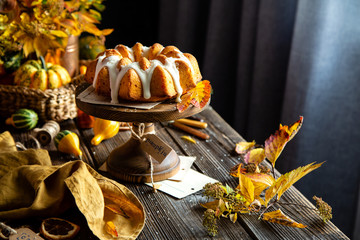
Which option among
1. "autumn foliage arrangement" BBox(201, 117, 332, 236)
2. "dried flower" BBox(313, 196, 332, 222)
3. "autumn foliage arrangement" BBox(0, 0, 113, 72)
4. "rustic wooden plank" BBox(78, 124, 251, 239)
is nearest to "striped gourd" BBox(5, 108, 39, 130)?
"autumn foliage arrangement" BBox(0, 0, 113, 72)

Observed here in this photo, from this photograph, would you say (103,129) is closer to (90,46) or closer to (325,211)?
(90,46)

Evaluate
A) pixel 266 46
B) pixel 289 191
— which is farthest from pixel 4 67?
pixel 266 46

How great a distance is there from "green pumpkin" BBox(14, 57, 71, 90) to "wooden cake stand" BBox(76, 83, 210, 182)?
314 mm

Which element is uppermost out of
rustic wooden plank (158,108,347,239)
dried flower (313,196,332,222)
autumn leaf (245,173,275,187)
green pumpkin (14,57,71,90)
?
green pumpkin (14,57,71,90)

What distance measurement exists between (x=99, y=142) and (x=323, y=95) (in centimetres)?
93

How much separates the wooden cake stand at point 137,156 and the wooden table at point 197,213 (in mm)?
34

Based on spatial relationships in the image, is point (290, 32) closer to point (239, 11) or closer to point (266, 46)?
point (266, 46)

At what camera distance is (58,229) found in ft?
2.90

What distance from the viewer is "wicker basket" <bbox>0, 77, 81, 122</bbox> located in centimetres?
138

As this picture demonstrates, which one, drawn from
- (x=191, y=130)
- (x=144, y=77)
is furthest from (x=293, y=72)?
(x=144, y=77)

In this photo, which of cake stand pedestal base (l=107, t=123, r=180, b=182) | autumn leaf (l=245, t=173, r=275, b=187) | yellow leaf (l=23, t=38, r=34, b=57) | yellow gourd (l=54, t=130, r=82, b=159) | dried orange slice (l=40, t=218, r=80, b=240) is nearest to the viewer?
dried orange slice (l=40, t=218, r=80, b=240)

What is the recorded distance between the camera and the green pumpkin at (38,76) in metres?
1.41

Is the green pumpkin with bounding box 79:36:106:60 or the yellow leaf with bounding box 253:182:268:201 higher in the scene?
the green pumpkin with bounding box 79:36:106:60

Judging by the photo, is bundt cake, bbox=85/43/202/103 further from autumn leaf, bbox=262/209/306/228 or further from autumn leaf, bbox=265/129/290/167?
autumn leaf, bbox=262/209/306/228
